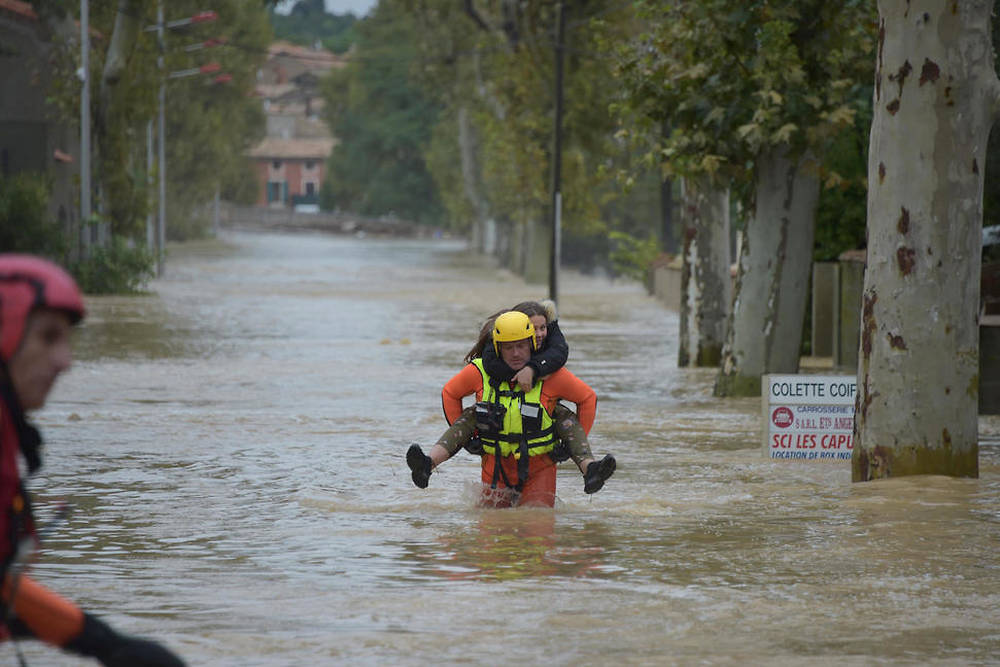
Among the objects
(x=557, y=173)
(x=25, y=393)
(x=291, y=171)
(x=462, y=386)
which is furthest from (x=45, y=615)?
(x=291, y=171)

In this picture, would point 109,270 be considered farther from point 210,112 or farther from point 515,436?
point 515,436

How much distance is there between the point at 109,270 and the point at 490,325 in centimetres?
3787

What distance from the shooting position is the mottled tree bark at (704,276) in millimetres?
25734

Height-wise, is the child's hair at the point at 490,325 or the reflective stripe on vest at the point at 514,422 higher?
the child's hair at the point at 490,325

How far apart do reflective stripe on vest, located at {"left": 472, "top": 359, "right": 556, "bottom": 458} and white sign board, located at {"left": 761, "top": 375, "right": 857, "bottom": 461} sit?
388 cm

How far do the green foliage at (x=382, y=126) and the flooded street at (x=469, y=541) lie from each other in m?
82.7

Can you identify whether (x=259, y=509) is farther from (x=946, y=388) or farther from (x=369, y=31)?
(x=369, y=31)

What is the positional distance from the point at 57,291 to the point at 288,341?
26328mm

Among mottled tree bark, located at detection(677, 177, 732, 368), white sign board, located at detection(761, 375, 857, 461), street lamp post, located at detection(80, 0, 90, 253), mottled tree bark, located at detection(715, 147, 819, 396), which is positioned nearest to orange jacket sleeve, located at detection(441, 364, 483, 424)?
white sign board, located at detection(761, 375, 857, 461)

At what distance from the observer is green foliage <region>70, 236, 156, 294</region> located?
1895 inches

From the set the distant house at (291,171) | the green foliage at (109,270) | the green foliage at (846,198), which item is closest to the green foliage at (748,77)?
the green foliage at (846,198)

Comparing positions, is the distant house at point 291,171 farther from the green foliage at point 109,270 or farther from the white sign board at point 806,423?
the white sign board at point 806,423

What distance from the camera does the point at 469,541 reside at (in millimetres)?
10938

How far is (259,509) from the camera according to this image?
12.5 m
